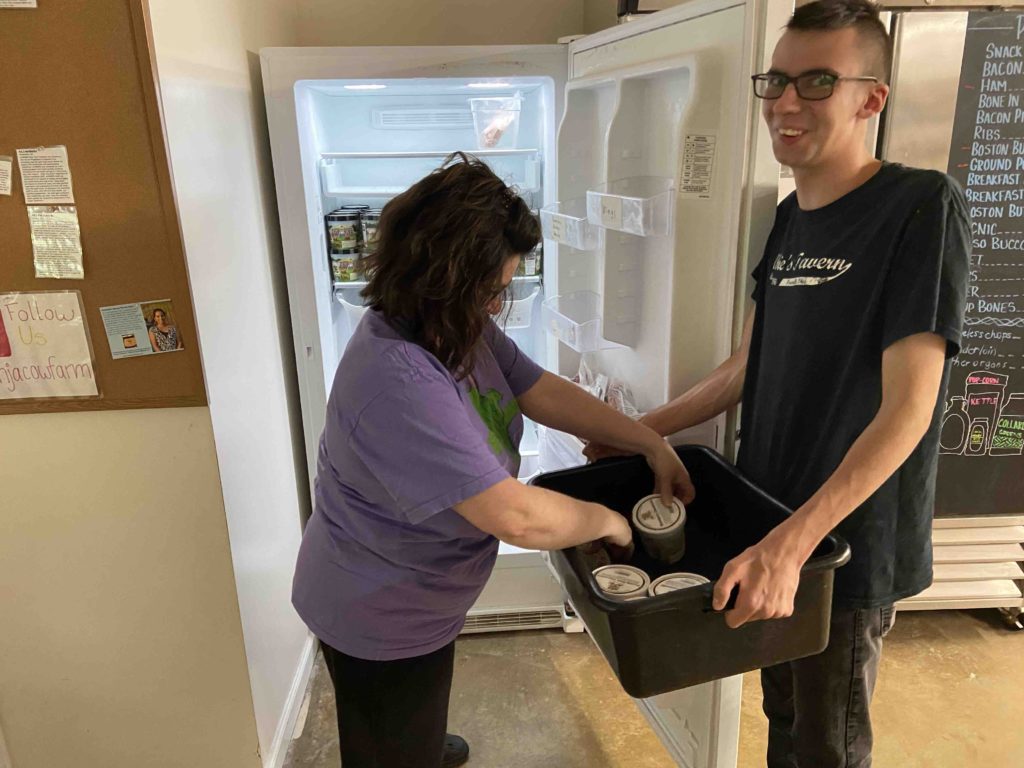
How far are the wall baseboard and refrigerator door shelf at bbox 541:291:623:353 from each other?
1138mm

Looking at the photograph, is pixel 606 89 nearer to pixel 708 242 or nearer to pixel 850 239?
pixel 708 242

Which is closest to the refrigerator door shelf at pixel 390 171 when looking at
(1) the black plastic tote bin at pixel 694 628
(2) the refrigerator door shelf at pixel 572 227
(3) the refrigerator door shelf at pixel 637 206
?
(2) the refrigerator door shelf at pixel 572 227

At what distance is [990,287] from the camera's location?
74.6 inches

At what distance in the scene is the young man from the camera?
1.00 m

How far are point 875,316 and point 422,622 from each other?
2.74 feet

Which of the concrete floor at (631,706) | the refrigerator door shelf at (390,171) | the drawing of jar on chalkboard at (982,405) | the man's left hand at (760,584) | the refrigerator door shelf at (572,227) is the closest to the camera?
the man's left hand at (760,584)

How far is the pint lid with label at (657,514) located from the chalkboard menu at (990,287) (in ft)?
3.86

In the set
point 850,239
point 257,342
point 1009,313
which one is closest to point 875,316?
point 850,239

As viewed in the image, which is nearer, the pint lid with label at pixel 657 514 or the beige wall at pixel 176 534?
the pint lid with label at pixel 657 514

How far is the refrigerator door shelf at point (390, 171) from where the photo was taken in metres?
2.14

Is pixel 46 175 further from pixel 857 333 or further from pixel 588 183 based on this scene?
pixel 857 333

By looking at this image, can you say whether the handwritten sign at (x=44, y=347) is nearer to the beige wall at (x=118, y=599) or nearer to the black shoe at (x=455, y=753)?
the beige wall at (x=118, y=599)

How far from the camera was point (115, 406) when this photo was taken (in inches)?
54.1

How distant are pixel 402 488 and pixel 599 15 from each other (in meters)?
1.70
